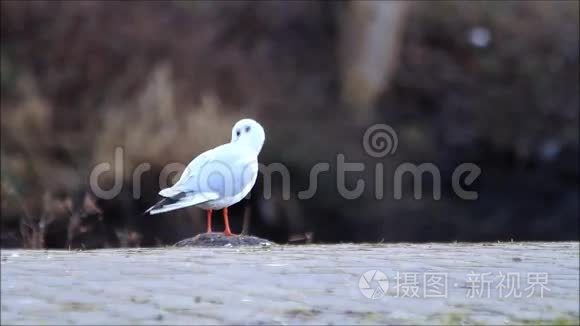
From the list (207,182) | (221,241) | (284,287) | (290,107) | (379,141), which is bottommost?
(284,287)

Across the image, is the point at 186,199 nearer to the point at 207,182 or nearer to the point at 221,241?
the point at 207,182

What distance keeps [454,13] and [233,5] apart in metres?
3.28

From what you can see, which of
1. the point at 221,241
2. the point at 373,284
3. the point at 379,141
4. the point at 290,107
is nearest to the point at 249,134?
the point at 221,241

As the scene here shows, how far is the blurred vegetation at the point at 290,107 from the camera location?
14211 millimetres

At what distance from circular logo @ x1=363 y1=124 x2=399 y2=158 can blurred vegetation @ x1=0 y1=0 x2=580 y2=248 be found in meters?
0.15

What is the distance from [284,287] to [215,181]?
6.86ft

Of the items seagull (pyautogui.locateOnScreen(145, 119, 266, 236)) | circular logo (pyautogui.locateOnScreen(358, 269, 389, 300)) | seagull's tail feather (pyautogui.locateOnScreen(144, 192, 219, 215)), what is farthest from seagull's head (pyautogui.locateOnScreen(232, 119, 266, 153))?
circular logo (pyautogui.locateOnScreen(358, 269, 389, 300))

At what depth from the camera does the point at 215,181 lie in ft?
24.7

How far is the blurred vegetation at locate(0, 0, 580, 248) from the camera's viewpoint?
46.6 ft

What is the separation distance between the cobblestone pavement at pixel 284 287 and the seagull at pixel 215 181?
485 mm

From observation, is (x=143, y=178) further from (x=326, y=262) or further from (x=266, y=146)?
(x=326, y=262)

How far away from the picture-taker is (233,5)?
18453 mm

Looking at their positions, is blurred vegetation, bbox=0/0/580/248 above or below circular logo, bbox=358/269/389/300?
above

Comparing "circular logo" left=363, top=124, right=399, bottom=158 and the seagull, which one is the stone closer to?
the seagull
